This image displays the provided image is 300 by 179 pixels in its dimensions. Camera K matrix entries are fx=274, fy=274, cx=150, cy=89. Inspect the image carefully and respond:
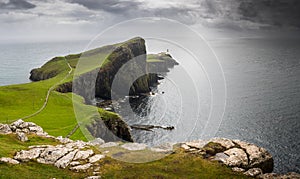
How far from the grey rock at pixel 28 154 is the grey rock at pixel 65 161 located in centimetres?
412

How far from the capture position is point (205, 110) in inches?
5630

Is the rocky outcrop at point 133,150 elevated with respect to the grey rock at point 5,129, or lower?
lower

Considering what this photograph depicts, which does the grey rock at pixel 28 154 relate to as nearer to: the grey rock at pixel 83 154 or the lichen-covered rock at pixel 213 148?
the grey rock at pixel 83 154

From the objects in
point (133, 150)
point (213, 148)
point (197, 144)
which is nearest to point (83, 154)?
point (133, 150)

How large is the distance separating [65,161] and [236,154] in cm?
3161

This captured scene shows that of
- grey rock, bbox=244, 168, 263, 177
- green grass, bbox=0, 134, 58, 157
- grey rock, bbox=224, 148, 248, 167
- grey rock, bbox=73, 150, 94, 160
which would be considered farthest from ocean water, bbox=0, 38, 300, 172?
green grass, bbox=0, 134, 58, 157

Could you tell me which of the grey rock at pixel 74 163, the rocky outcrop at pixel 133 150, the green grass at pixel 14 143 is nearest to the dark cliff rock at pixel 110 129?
the rocky outcrop at pixel 133 150

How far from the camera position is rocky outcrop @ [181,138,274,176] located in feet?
164

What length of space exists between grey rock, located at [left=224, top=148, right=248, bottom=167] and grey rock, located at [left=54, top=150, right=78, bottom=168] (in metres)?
27.7

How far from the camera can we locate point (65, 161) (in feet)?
151

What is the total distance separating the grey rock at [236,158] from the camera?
1954 inches

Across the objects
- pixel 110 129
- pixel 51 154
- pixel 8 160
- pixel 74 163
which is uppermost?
pixel 8 160

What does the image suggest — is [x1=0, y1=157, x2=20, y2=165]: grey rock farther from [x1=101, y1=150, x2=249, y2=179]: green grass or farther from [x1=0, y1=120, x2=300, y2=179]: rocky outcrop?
[x1=101, y1=150, x2=249, y2=179]: green grass

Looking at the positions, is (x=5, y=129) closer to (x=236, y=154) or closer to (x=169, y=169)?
(x=169, y=169)
